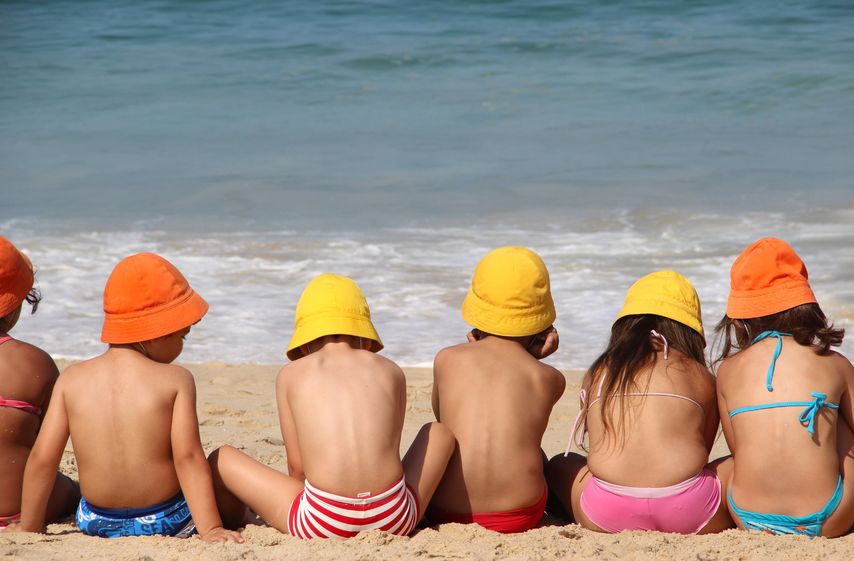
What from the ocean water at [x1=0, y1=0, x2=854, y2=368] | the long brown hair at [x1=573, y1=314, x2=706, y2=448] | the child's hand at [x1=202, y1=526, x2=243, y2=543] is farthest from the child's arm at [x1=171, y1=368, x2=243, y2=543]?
the ocean water at [x1=0, y1=0, x2=854, y2=368]

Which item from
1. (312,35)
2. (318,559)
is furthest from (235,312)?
(312,35)

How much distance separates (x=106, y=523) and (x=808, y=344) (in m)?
2.10

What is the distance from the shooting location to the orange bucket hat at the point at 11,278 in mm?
3172

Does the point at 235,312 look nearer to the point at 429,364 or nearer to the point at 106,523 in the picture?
the point at 429,364

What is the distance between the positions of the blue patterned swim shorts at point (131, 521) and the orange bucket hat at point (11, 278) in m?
0.66

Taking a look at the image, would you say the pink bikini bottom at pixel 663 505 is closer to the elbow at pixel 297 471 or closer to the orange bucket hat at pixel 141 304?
the elbow at pixel 297 471


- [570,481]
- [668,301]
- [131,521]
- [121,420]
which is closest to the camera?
[121,420]

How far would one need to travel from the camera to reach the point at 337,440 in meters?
2.91

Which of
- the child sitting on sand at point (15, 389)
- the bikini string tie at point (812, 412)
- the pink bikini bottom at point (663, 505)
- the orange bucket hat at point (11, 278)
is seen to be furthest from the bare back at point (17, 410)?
the bikini string tie at point (812, 412)

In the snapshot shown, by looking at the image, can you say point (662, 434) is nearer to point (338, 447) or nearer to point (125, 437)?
point (338, 447)

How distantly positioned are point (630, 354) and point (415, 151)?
8609 mm

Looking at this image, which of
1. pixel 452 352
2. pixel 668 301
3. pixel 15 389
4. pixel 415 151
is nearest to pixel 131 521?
pixel 15 389

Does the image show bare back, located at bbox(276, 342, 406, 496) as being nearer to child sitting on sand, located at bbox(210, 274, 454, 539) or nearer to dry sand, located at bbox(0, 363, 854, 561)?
child sitting on sand, located at bbox(210, 274, 454, 539)

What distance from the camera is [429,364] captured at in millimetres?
5582
